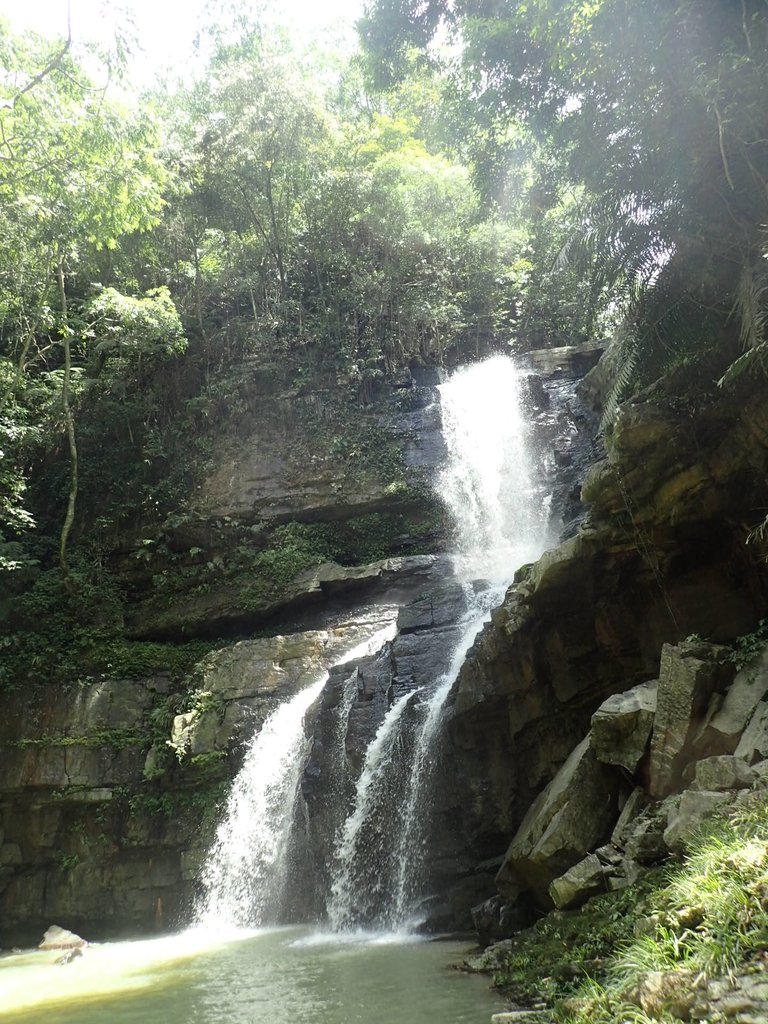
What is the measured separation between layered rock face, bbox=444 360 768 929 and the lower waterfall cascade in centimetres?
87

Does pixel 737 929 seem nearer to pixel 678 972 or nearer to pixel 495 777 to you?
pixel 678 972

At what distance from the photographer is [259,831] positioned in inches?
512

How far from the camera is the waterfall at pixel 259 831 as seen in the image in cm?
1234

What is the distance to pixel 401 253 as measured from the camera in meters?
25.3

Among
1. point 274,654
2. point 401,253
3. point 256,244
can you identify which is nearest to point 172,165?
point 256,244

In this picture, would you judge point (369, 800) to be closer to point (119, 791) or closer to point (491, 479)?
point (119, 791)

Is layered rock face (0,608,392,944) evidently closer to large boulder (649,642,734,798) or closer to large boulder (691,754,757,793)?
large boulder (649,642,734,798)

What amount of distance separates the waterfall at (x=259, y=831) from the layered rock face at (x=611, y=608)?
361 centimetres

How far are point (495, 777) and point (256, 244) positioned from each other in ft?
68.4

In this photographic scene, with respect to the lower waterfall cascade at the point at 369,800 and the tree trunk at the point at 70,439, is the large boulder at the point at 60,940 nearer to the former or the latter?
the lower waterfall cascade at the point at 369,800

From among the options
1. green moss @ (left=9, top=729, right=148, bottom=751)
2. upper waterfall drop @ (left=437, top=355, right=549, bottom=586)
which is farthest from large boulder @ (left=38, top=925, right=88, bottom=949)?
upper waterfall drop @ (left=437, top=355, right=549, bottom=586)

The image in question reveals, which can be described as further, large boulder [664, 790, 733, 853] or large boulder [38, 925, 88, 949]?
large boulder [38, 925, 88, 949]

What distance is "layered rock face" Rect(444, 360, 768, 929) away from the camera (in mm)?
9312

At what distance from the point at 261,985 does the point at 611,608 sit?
6.59m
